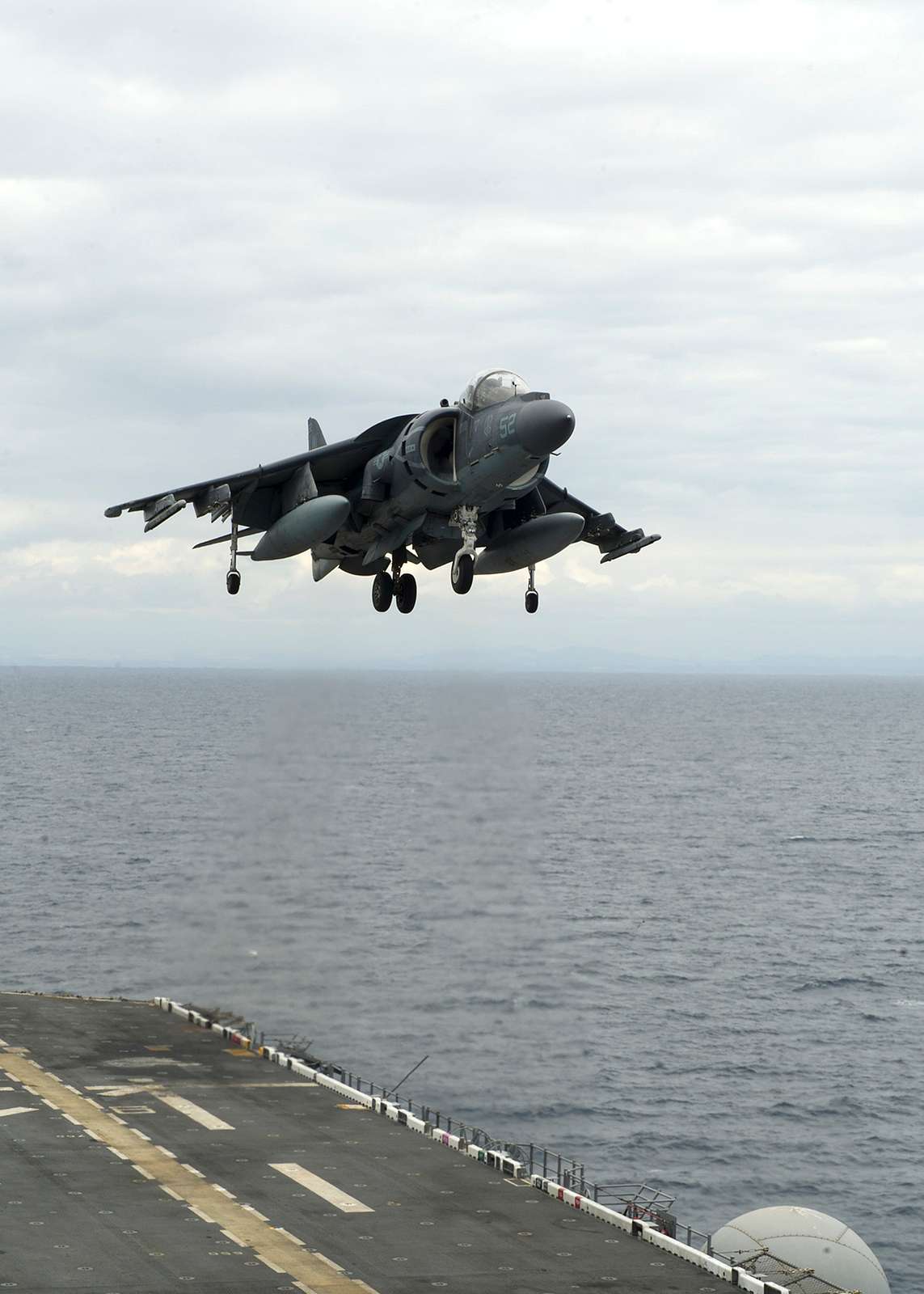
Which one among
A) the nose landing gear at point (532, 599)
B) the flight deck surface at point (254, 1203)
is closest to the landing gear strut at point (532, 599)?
the nose landing gear at point (532, 599)

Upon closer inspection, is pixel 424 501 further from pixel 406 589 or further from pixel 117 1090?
pixel 117 1090

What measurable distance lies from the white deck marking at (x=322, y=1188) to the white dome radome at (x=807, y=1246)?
13.4 m

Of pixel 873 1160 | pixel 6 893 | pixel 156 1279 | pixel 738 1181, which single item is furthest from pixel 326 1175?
pixel 6 893

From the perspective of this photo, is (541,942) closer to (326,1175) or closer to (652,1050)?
(652,1050)

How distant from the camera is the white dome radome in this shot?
51938 mm

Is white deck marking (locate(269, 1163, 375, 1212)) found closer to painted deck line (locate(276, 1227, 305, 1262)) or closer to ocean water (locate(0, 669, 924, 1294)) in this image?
painted deck line (locate(276, 1227, 305, 1262))

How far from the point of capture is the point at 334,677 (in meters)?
91.9

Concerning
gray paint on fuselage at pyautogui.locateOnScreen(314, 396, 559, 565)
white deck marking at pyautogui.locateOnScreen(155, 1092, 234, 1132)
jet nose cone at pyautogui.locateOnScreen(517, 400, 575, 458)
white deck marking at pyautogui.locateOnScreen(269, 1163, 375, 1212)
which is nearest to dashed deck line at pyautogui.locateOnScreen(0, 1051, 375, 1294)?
white deck marking at pyautogui.locateOnScreen(269, 1163, 375, 1212)

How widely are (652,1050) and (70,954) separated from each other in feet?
153

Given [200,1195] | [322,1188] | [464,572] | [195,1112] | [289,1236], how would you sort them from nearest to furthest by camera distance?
[464,572] < [289,1236] < [200,1195] < [322,1188] < [195,1112]

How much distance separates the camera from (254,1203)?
177ft

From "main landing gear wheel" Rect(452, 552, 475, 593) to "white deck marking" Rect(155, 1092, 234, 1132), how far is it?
36.6 metres

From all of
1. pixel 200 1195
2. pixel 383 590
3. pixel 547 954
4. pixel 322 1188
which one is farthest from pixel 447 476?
pixel 547 954

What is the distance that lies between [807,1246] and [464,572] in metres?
30.0
